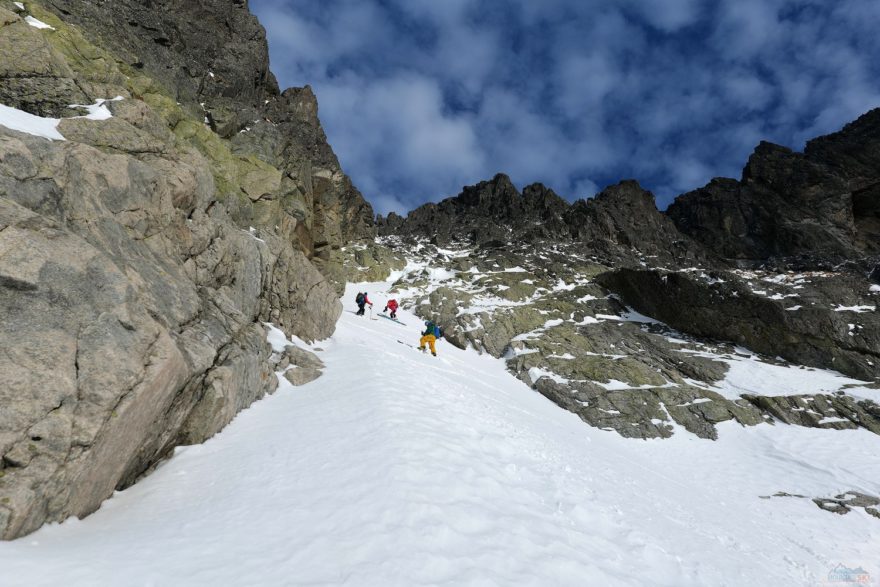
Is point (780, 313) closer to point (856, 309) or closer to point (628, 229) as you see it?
point (856, 309)

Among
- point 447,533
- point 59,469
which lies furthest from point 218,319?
point 447,533

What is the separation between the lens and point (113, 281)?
7457 millimetres

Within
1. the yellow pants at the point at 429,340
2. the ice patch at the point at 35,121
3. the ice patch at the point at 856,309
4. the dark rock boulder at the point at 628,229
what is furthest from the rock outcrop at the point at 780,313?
the ice patch at the point at 35,121

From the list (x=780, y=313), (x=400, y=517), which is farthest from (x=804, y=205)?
(x=400, y=517)

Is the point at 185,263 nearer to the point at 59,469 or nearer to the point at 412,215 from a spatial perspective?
the point at 59,469

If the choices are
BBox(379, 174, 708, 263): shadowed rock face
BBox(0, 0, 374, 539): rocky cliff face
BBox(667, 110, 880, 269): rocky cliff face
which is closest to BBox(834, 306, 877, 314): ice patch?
BBox(667, 110, 880, 269): rocky cliff face

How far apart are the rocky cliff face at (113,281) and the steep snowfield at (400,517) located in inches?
38.4

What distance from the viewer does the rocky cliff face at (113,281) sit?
593 cm

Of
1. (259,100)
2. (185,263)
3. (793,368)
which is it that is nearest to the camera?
(185,263)

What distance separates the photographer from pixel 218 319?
1252cm

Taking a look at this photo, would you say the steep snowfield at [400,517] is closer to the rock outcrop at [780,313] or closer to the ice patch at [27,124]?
the ice patch at [27,124]

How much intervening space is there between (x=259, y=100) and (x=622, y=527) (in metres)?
70.7

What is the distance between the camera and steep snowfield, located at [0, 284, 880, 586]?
5121mm

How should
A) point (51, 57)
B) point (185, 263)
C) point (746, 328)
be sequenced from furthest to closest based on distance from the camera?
1. point (746, 328)
2. point (51, 57)
3. point (185, 263)
